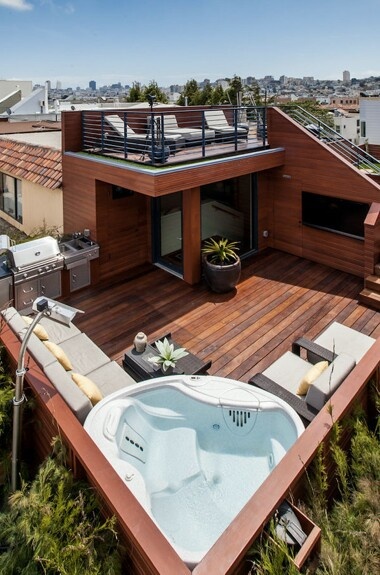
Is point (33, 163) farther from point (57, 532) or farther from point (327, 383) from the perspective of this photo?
point (57, 532)

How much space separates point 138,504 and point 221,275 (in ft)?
17.8

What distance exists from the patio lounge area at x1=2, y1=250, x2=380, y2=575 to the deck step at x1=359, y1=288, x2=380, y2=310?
16 cm

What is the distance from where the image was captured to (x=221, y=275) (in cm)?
774

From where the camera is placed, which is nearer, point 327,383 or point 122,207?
point 327,383

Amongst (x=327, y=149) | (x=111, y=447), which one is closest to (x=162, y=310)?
(x=111, y=447)

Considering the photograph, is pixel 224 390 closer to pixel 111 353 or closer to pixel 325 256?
pixel 111 353

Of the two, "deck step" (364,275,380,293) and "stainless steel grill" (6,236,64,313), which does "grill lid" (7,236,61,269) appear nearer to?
"stainless steel grill" (6,236,64,313)

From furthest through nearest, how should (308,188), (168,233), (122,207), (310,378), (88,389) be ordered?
(168,233) → (308,188) → (122,207) → (310,378) → (88,389)

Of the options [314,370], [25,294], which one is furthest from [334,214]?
[25,294]

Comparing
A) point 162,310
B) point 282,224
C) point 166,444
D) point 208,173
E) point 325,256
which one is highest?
point 208,173

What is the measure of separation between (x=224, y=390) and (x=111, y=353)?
2.33 m

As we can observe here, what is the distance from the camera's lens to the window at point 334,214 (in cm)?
826

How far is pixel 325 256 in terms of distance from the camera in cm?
902

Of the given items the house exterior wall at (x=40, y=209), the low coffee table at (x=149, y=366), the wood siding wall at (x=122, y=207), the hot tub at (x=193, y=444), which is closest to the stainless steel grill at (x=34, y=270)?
the wood siding wall at (x=122, y=207)
